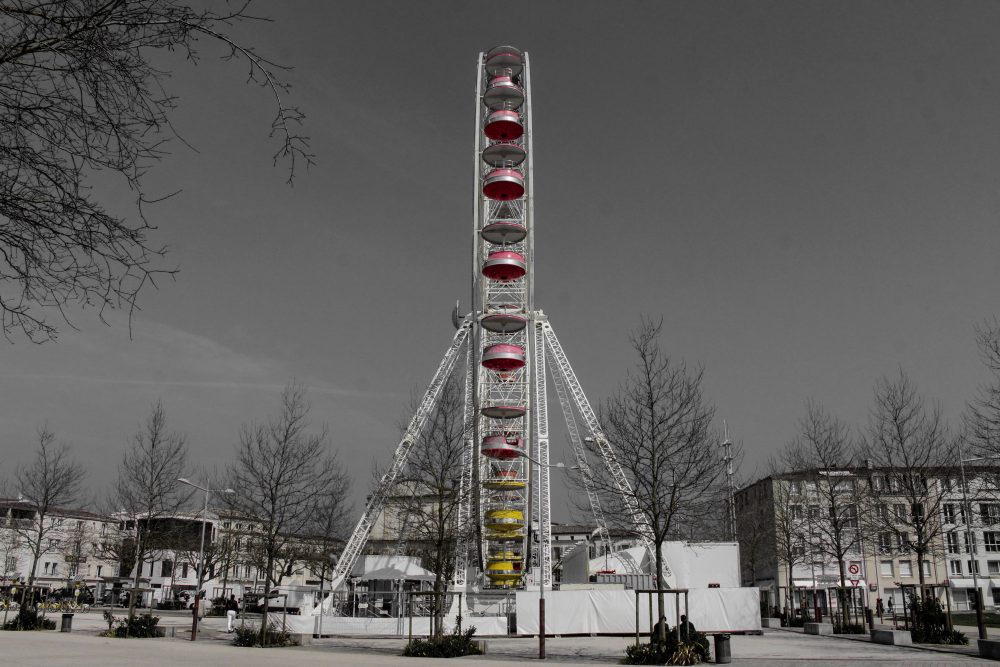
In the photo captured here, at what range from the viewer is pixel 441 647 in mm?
21719

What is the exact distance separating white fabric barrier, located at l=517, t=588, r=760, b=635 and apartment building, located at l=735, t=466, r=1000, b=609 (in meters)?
4.64

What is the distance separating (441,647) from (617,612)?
12.4 metres

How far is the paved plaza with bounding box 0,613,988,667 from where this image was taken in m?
16.9

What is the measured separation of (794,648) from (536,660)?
933cm

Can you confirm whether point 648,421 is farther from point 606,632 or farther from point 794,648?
point 606,632

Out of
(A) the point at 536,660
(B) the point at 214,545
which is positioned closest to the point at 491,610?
(A) the point at 536,660

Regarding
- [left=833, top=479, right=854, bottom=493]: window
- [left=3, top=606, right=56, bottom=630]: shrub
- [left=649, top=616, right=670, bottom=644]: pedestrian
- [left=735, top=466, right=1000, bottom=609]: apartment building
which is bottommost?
[left=3, top=606, right=56, bottom=630]: shrub

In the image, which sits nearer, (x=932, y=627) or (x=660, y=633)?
(x=660, y=633)

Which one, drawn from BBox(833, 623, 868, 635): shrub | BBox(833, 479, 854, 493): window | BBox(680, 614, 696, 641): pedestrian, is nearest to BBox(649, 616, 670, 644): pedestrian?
BBox(680, 614, 696, 641): pedestrian

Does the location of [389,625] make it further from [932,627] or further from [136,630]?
[932,627]

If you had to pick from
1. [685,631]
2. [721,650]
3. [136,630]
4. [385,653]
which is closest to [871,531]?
[685,631]

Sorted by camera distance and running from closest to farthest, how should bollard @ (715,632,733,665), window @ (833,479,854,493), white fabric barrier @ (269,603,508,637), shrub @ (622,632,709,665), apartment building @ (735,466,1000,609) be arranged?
shrub @ (622,632,709,665) < bollard @ (715,632,733,665) < apartment building @ (735,466,1000,609) < white fabric barrier @ (269,603,508,637) < window @ (833,479,854,493)

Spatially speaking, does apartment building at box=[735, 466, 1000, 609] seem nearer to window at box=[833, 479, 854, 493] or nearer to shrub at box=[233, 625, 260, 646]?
window at box=[833, 479, 854, 493]

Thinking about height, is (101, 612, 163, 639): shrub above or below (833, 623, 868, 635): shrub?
above
